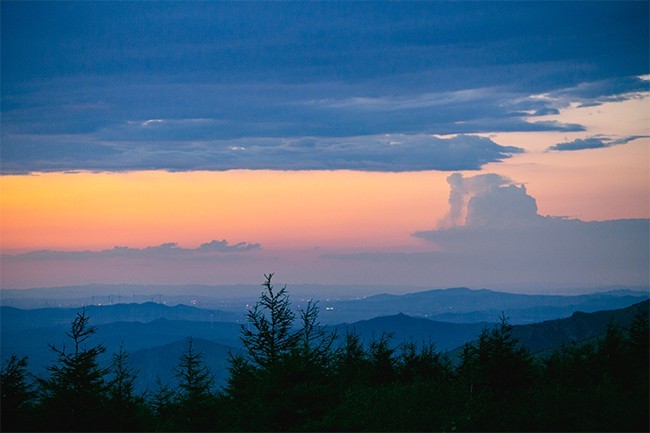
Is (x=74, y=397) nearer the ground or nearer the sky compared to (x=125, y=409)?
nearer the sky

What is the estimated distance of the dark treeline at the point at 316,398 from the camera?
18.6 meters

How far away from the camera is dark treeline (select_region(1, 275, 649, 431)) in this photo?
1856cm

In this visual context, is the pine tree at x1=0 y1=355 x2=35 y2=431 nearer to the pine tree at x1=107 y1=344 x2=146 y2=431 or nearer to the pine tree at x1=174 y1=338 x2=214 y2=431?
the pine tree at x1=107 y1=344 x2=146 y2=431

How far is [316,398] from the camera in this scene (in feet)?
61.9

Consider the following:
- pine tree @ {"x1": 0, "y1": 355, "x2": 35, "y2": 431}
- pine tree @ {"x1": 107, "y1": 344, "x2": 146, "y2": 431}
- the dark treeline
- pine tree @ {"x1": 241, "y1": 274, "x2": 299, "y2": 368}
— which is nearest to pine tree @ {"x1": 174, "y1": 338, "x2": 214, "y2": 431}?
the dark treeline

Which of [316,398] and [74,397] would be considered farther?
[74,397]

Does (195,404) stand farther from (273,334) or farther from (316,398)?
(316,398)

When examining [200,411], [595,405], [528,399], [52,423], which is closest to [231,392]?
[200,411]

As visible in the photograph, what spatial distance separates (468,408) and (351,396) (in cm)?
465

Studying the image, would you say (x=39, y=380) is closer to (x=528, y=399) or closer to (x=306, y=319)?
(x=306, y=319)

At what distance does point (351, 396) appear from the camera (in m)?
22.4

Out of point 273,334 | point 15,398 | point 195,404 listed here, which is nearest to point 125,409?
point 195,404

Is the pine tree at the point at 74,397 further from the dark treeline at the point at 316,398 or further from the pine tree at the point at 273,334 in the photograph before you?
the pine tree at the point at 273,334

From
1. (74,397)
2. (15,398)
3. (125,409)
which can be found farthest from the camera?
(125,409)
